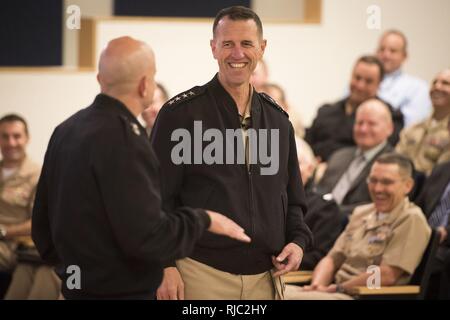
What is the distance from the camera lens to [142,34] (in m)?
6.36

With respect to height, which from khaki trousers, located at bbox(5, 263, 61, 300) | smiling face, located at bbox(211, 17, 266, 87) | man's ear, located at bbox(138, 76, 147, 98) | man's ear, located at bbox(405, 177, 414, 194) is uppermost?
smiling face, located at bbox(211, 17, 266, 87)

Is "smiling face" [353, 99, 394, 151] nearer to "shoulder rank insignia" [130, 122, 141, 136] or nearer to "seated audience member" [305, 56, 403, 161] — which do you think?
"seated audience member" [305, 56, 403, 161]

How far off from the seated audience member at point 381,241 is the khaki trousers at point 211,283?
1.28 metres

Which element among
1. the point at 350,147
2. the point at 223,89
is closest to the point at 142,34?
the point at 350,147

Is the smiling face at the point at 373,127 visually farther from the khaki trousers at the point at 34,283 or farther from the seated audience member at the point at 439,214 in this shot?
the khaki trousers at the point at 34,283

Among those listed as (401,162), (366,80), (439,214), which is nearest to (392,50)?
(366,80)

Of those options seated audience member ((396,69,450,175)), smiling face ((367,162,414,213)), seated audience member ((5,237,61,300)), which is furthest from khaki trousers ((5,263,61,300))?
seated audience member ((396,69,450,175))

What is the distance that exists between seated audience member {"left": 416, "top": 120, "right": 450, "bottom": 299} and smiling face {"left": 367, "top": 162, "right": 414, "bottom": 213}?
0.76ft

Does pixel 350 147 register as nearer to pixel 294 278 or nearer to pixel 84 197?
pixel 294 278

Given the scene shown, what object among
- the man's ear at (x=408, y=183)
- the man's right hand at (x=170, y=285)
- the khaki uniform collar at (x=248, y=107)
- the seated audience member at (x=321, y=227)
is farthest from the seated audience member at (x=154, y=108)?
the man's right hand at (x=170, y=285)

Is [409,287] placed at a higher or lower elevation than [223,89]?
lower

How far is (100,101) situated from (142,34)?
4.16 m

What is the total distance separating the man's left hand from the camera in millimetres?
2631

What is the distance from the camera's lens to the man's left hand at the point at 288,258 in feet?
8.63
